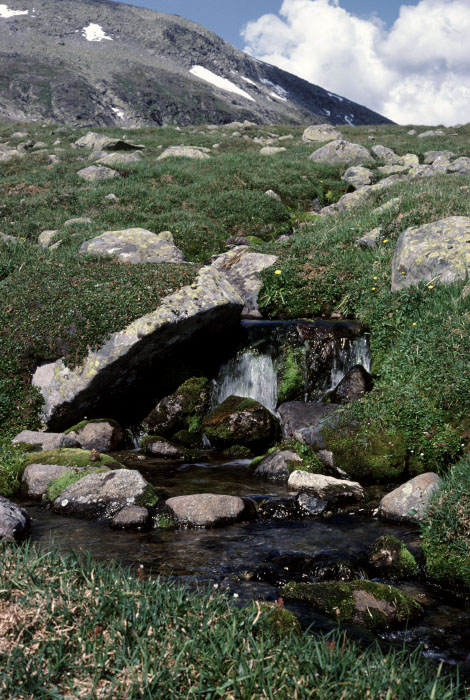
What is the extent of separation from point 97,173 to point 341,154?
1632cm

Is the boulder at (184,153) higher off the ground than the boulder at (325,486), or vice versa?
the boulder at (184,153)

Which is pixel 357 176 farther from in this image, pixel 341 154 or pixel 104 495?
pixel 104 495

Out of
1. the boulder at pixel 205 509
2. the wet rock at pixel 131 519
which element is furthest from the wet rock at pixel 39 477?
the boulder at pixel 205 509

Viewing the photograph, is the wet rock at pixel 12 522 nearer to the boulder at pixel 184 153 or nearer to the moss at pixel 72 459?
the moss at pixel 72 459

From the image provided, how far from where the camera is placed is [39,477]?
935cm

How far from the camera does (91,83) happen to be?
159m

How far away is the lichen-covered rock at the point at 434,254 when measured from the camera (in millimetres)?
13203

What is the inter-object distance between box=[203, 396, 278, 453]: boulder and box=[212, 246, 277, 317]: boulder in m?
4.73

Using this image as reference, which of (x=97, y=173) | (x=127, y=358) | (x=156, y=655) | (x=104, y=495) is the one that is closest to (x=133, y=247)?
(x=127, y=358)

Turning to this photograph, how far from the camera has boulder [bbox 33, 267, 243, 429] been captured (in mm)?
11820

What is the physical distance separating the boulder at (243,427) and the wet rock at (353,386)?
1592mm

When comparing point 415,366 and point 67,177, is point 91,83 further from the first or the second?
point 415,366

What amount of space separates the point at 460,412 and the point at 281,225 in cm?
1689

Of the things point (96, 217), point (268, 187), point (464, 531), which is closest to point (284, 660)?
point (464, 531)
